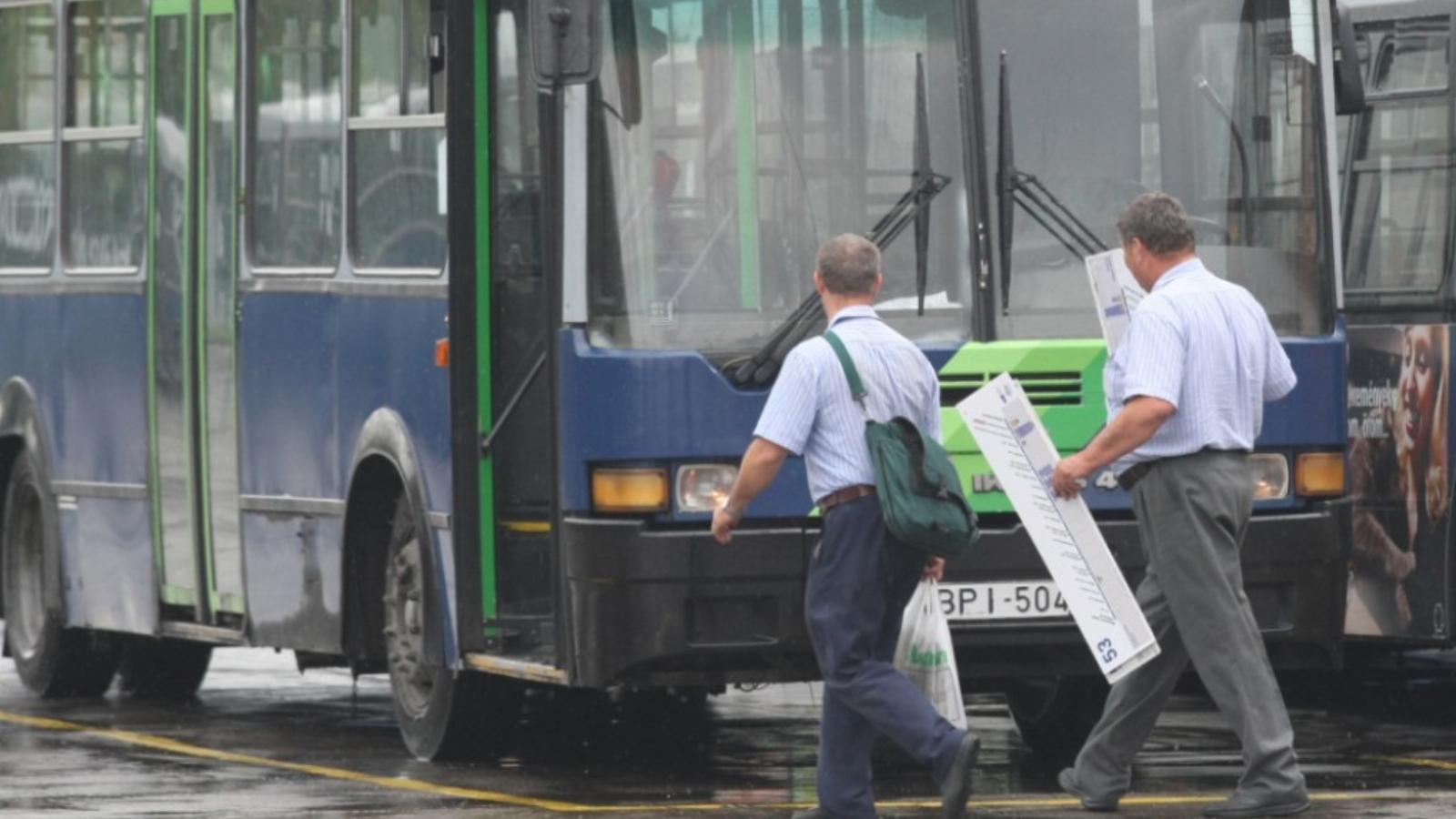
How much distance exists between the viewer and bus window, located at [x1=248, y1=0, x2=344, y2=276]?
1359 cm

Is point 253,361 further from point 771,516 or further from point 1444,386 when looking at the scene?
point 1444,386

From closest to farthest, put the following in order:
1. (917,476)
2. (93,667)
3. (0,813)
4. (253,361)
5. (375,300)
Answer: (917,476)
(0,813)
(375,300)
(253,361)
(93,667)

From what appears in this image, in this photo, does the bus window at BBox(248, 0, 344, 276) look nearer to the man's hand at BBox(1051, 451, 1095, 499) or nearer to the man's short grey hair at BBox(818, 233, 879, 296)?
the man's short grey hair at BBox(818, 233, 879, 296)

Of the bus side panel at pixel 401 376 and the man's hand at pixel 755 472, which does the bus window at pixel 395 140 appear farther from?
the man's hand at pixel 755 472

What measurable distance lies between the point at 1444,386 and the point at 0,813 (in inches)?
232

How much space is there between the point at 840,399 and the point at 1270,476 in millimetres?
2109

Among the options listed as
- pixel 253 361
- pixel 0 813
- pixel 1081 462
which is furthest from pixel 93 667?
pixel 1081 462

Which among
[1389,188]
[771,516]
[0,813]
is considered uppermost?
[1389,188]

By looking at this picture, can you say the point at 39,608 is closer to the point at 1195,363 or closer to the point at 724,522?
the point at 724,522

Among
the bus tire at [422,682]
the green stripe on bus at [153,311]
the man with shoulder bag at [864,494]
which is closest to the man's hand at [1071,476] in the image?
the man with shoulder bag at [864,494]

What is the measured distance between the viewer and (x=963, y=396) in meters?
11.3

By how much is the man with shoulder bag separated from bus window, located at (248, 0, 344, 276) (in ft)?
12.9

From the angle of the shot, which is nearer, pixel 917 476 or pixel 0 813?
pixel 917 476

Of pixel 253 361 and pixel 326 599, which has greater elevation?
pixel 253 361
